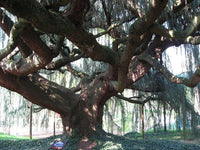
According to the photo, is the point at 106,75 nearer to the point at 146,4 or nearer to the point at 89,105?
the point at 89,105

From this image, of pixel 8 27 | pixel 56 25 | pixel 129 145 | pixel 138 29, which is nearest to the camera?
pixel 56 25

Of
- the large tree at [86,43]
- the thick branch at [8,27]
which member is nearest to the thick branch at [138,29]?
the large tree at [86,43]

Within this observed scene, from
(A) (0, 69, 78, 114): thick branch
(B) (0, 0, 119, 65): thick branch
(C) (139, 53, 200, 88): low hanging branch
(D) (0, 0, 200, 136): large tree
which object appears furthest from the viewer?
(A) (0, 69, 78, 114): thick branch

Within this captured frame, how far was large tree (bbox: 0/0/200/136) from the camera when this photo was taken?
2184mm

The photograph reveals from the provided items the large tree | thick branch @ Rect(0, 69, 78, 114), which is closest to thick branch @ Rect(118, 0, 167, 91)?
the large tree

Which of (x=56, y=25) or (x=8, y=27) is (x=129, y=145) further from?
(x=8, y=27)

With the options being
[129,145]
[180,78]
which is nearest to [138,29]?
[180,78]

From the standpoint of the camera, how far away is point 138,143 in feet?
12.9

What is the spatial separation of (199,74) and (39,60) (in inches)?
78.4

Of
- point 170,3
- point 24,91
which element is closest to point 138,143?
point 24,91

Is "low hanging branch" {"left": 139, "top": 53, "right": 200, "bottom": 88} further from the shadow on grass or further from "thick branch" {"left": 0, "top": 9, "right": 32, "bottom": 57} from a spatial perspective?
"thick branch" {"left": 0, "top": 9, "right": 32, "bottom": 57}

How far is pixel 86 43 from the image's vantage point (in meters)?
2.49

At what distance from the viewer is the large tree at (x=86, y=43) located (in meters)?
2.18

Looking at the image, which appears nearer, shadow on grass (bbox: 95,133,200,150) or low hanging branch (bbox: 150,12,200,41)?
low hanging branch (bbox: 150,12,200,41)
